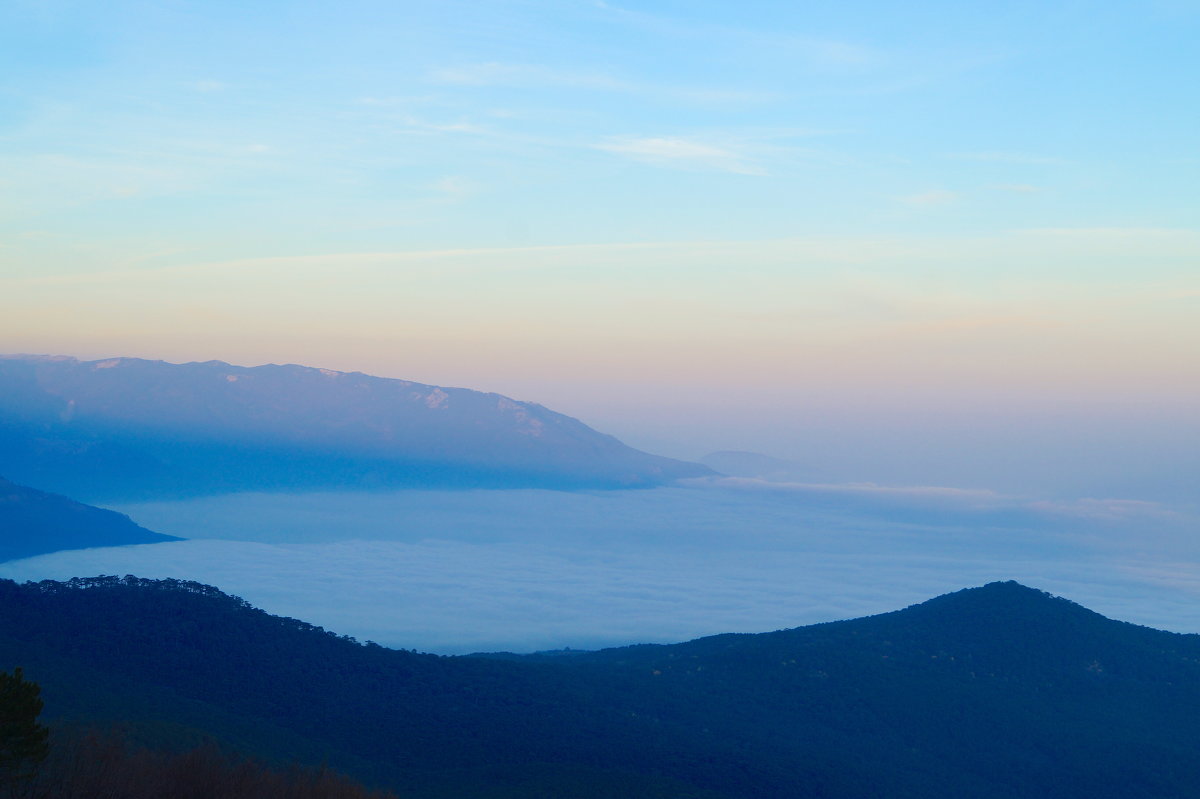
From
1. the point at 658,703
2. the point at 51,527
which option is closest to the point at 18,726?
the point at 658,703

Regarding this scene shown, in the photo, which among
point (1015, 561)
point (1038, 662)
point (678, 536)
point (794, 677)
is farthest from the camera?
point (678, 536)

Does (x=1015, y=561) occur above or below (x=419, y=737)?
above

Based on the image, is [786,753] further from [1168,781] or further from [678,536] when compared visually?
[678,536]

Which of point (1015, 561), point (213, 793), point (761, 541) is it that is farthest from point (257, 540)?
point (213, 793)

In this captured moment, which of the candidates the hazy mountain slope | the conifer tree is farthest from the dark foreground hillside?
the hazy mountain slope

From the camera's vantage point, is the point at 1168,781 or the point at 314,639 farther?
the point at 314,639
